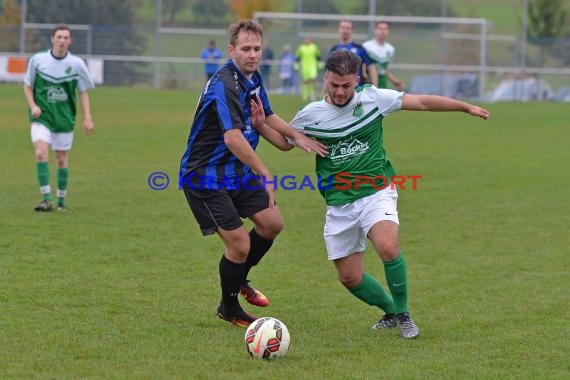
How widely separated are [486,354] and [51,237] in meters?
4.80

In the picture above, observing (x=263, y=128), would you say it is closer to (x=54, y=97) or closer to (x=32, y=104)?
(x=32, y=104)

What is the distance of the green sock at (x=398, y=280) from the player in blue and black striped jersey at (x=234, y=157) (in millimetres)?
752

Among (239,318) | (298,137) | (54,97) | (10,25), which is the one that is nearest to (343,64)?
(298,137)

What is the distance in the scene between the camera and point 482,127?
22.4 meters

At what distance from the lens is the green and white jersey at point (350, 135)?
597cm

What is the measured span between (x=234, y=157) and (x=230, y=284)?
2.52 ft

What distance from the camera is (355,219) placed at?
5953mm

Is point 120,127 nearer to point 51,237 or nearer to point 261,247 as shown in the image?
point 51,237

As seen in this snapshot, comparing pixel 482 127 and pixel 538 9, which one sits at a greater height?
pixel 538 9

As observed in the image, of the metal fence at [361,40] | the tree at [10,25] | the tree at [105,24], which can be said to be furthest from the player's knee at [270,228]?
the tree at [10,25]

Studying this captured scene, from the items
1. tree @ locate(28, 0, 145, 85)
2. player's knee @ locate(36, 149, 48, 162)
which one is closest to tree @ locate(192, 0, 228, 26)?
tree @ locate(28, 0, 145, 85)

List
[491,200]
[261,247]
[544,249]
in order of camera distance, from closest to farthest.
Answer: [261,247] < [544,249] < [491,200]

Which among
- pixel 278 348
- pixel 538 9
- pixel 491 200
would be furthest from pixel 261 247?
pixel 538 9

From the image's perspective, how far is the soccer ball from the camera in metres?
5.31
